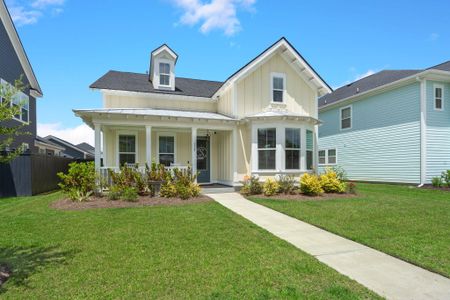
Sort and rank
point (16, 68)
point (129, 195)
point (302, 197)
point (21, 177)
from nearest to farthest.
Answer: point (129, 195), point (302, 197), point (21, 177), point (16, 68)

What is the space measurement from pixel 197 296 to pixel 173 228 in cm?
293

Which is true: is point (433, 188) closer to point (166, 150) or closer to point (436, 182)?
point (436, 182)

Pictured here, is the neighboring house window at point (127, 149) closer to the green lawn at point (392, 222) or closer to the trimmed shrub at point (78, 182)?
the trimmed shrub at point (78, 182)

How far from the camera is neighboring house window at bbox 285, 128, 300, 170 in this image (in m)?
11.7

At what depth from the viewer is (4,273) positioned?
3586 millimetres

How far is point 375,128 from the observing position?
16.3 m

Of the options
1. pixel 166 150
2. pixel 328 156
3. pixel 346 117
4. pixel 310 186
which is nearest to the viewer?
pixel 310 186

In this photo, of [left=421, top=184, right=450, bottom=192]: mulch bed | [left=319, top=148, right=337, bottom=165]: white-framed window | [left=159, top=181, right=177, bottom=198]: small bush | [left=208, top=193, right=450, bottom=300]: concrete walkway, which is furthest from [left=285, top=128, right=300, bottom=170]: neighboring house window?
[left=319, top=148, right=337, bottom=165]: white-framed window

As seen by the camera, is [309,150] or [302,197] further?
[309,150]

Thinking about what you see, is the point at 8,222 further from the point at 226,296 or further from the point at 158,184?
the point at 226,296

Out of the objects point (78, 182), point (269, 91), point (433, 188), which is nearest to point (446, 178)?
point (433, 188)

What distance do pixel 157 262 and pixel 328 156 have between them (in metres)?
18.5

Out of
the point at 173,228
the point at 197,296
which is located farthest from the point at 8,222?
the point at 197,296

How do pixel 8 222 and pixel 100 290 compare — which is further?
pixel 8 222
